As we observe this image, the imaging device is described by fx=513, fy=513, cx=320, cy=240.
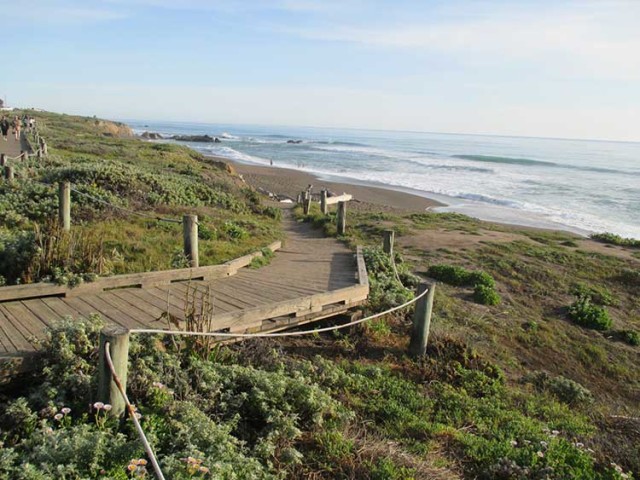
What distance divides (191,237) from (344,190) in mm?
27637

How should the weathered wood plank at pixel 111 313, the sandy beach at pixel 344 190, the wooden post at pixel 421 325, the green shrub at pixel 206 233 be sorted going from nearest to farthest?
the weathered wood plank at pixel 111 313
the wooden post at pixel 421 325
the green shrub at pixel 206 233
the sandy beach at pixel 344 190

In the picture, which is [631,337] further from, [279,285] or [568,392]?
[279,285]

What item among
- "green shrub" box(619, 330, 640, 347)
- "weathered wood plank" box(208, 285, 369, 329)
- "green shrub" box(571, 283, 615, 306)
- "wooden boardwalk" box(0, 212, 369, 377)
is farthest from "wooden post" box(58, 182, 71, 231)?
"green shrub" box(571, 283, 615, 306)

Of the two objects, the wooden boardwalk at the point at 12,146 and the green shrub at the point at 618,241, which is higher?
the wooden boardwalk at the point at 12,146

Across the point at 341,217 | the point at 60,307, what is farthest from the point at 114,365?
the point at 341,217

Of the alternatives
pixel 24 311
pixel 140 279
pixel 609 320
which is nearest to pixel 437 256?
pixel 609 320

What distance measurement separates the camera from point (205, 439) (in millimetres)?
4176

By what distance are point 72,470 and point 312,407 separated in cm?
235

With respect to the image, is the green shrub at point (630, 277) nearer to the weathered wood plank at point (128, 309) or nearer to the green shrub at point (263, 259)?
the green shrub at point (263, 259)

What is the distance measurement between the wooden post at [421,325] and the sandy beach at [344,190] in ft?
67.6

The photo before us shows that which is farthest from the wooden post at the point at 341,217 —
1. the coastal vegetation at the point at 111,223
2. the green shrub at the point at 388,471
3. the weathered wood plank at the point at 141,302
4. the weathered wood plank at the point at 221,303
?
the green shrub at the point at 388,471

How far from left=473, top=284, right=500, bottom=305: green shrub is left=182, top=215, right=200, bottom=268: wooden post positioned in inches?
253

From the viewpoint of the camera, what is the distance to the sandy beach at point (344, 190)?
30906mm

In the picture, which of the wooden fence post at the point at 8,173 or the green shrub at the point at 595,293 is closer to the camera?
the green shrub at the point at 595,293
